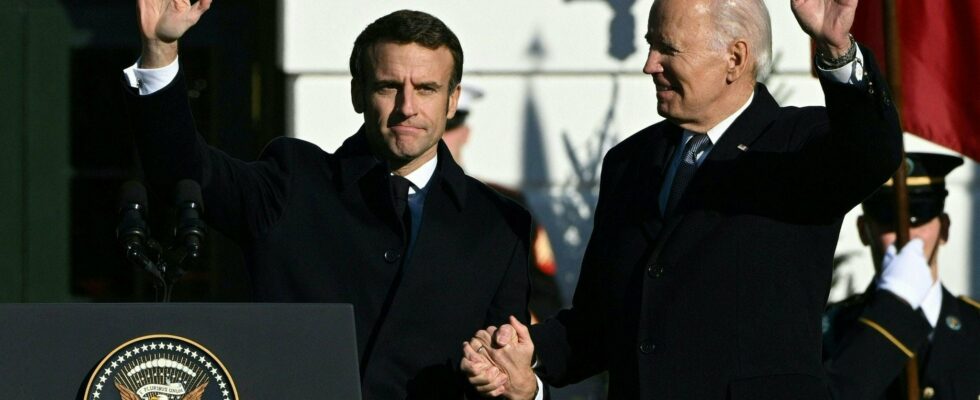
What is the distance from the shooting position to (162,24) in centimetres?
338

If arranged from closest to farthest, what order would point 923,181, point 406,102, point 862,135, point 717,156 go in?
point 862,135
point 717,156
point 406,102
point 923,181

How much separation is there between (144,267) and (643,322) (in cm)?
103

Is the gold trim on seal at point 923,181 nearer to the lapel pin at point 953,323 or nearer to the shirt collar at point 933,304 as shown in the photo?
the shirt collar at point 933,304

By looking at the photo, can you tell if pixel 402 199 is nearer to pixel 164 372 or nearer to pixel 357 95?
pixel 357 95

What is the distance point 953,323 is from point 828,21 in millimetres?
2295

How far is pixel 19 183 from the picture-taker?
23.6 feet

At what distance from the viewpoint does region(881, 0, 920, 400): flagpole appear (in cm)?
503

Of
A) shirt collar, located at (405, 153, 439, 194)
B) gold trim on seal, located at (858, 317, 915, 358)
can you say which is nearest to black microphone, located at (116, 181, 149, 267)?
shirt collar, located at (405, 153, 439, 194)

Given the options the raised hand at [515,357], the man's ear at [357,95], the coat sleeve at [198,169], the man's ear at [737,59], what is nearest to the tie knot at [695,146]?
the man's ear at [737,59]

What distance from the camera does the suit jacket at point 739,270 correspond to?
3527 millimetres

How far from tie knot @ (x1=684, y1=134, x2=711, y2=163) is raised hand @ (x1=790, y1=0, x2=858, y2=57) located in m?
0.50

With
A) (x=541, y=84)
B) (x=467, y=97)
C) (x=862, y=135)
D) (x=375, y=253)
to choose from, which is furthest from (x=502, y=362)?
(x=541, y=84)

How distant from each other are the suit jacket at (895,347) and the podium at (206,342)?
85.2 inches

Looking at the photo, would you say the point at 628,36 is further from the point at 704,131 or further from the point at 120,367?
the point at 120,367
